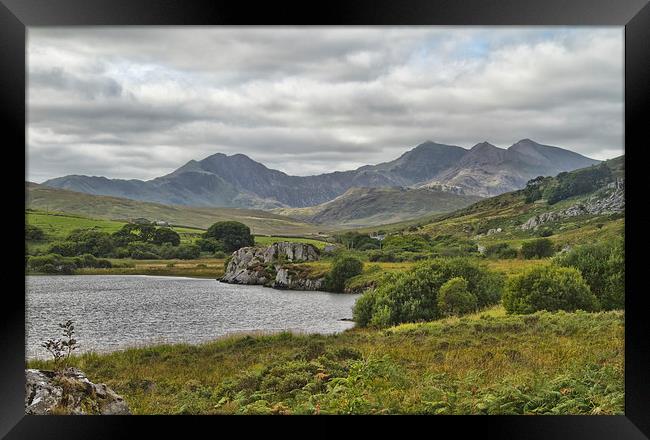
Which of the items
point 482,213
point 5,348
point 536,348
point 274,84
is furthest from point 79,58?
point 536,348

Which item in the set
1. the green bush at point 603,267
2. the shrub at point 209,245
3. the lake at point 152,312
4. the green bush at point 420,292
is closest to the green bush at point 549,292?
the green bush at point 603,267

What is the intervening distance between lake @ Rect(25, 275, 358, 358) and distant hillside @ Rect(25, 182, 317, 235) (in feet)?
3.08

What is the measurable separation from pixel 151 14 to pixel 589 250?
745 cm

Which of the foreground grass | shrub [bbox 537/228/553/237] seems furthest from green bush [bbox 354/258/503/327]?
shrub [bbox 537/228/553/237]

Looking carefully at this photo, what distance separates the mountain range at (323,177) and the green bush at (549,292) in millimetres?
1480

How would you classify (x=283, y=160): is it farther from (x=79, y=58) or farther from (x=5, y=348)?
(x=5, y=348)

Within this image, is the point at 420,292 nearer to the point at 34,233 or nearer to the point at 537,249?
the point at 537,249

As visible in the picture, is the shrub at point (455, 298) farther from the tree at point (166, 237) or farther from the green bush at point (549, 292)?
the tree at point (166, 237)

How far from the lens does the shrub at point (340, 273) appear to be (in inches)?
324

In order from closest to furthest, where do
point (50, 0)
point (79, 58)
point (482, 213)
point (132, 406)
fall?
point (50, 0), point (132, 406), point (79, 58), point (482, 213)

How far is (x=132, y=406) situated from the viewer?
21.1 ft

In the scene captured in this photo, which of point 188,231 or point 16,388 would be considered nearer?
point 16,388

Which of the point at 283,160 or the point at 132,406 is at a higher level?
the point at 283,160

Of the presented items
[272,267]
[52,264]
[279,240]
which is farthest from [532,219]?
[52,264]
